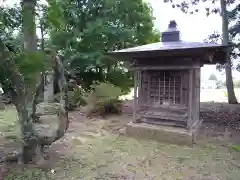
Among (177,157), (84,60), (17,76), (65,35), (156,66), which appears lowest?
(177,157)

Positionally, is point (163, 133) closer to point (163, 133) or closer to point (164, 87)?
point (163, 133)

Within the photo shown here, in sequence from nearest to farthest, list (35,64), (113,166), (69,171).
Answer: (35,64) < (69,171) < (113,166)

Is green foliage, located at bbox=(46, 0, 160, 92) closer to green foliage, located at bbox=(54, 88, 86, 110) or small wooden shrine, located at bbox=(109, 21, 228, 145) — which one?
green foliage, located at bbox=(54, 88, 86, 110)

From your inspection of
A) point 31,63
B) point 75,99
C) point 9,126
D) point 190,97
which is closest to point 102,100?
point 75,99

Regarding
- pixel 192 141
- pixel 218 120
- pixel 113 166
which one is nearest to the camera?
pixel 113 166

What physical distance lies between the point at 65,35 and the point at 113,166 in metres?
7.39

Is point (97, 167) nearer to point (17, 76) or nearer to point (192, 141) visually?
point (17, 76)

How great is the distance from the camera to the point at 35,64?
2826mm

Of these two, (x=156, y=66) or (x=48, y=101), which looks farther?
(x=48, y=101)

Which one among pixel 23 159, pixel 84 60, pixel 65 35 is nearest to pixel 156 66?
pixel 23 159

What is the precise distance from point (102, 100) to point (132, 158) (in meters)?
3.48

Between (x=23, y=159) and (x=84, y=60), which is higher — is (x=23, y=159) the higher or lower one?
the lower one

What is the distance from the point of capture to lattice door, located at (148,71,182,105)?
17.4 ft

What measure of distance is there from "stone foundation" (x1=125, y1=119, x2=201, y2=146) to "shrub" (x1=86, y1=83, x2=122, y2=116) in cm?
206
